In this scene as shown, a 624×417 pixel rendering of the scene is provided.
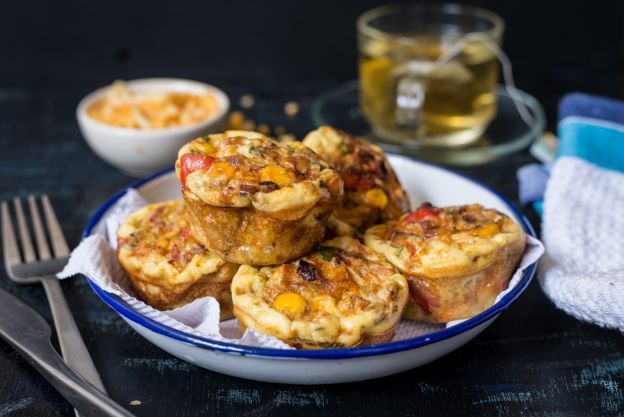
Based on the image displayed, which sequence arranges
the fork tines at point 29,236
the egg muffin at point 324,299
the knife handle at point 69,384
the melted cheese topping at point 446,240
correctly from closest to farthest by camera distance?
the knife handle at point 69,384
the egg muffin at point 324,299
the melted cheese topping at point 446,240
the fork tines at point 29,236

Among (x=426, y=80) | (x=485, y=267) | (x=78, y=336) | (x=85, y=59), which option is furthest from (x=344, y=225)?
(x=85, y=59)

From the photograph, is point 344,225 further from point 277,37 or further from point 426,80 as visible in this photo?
point 277,37

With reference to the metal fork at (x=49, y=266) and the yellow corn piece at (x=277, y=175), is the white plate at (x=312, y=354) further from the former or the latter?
the yellow corn piece at (x=277, y=175)

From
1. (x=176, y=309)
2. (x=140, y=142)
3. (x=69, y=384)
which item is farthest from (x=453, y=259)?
(x=140, y=142)

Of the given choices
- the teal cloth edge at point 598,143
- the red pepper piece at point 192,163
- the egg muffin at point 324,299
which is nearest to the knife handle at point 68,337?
the egg muffin at point 324,299

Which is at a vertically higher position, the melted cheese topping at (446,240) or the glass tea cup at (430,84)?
the melted cheese topping at (446,240)

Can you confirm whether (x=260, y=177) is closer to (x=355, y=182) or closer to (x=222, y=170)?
(x=222, y=170)
